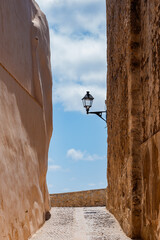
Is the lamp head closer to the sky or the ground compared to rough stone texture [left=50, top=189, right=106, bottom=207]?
closer to the sky

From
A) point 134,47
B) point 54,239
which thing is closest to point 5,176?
point 54,239

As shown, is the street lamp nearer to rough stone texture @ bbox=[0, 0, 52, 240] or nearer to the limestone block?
rough stone texture @ bbox=[0, 0, 52, 240]

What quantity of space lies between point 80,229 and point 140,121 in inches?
74.7

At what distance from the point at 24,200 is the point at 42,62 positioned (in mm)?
3368

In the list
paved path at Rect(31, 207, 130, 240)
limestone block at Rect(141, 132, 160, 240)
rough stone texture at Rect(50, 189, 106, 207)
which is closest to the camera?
limestone block at Rect(141, 132, 160, 240)

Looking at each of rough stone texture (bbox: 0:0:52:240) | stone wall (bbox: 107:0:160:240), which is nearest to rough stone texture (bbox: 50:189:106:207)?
rough stone texture (bbox: 0:0:52:240)

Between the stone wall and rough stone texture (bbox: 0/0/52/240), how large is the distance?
136 centimetres

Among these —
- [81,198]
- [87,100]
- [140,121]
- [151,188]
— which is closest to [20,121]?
[140,121]

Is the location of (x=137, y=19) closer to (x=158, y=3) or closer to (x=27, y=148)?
(x=158, y=3)

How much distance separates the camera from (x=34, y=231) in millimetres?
5102

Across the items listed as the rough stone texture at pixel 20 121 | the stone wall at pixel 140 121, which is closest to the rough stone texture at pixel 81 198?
the rough stone texture at pixel 20 121

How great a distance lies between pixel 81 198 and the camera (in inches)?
431

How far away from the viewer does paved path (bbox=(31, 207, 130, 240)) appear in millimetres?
4734

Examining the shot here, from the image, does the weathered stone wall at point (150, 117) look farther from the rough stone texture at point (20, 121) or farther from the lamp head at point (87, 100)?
the lamp head at point (87, 100)
